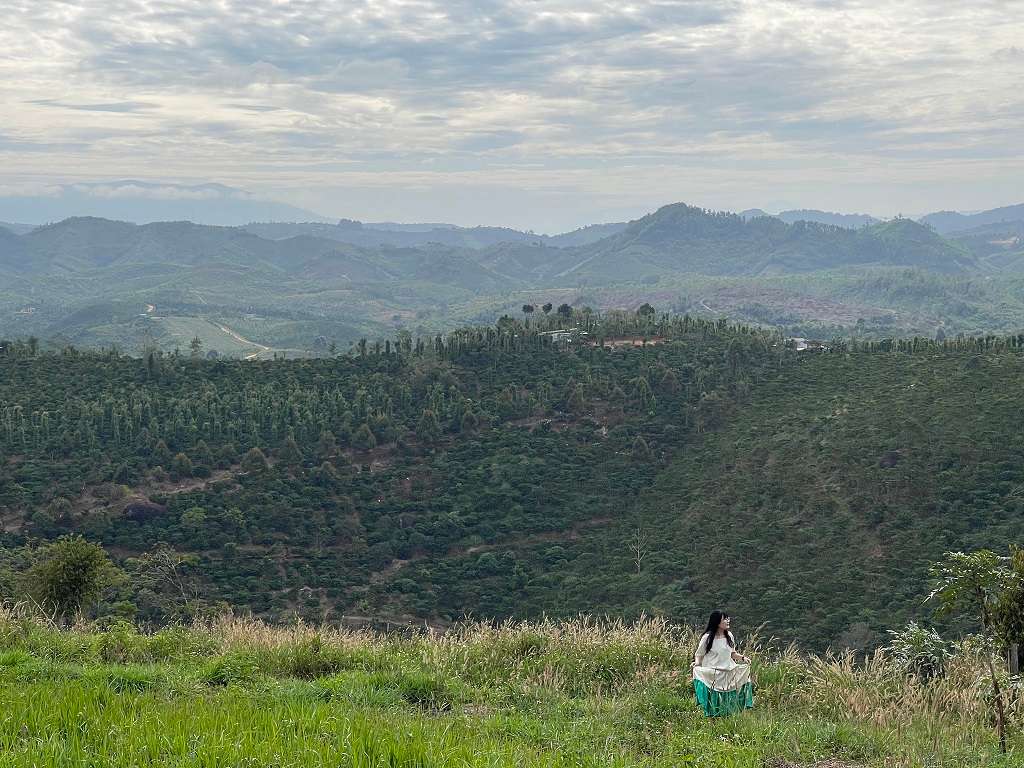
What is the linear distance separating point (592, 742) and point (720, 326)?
84.6 m

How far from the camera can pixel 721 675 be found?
364 inches

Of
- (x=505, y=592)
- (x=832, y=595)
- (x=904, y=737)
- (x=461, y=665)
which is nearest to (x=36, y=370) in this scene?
(x=505, y=592)

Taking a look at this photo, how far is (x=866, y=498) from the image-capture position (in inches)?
1719

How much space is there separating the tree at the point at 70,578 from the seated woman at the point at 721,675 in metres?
19.4

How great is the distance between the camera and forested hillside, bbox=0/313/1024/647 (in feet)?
128

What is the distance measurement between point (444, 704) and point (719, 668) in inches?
124

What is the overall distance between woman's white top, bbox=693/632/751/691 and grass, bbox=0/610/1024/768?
15.9 inches

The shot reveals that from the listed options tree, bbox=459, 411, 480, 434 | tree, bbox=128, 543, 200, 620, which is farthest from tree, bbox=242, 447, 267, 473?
tree, bbox=459, 411, 480, 434

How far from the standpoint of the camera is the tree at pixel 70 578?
22562 mm

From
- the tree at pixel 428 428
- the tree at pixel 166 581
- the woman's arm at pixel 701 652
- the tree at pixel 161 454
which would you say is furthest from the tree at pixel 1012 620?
the tree at pixel 428 428

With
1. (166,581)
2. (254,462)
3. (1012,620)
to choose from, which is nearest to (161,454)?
(254,462)

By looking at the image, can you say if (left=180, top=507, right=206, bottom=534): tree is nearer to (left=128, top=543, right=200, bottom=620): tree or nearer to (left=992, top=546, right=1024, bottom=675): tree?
(left=128, top=543, right=200, bottom=620): tree

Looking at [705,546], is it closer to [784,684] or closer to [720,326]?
[784,684]

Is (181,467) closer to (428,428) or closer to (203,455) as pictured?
(203,455)
